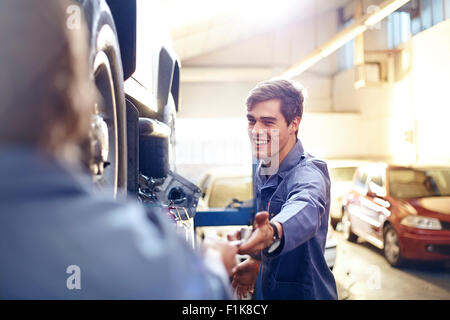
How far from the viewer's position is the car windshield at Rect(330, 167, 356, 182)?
874cm

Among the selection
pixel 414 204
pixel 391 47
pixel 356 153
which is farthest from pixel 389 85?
pixel 414 204

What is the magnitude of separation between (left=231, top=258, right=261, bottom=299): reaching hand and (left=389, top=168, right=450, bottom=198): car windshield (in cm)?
465

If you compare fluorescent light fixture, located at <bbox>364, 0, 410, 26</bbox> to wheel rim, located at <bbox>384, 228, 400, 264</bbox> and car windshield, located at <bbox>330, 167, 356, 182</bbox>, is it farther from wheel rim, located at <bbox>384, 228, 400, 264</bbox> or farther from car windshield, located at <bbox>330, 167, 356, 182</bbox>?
car windshield, located at <bbox>330, 167, 356, 182</bbox>

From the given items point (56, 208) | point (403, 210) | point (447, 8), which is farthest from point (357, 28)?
point (56, 208)

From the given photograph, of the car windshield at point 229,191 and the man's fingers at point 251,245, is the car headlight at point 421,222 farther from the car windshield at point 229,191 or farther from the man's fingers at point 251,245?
the man's fingers at point 251,245

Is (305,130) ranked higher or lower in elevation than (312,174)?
higher

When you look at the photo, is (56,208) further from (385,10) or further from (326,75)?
(326,75)

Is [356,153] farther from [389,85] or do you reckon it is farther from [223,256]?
[223,256]

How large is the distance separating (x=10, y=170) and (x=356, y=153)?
1235 cm

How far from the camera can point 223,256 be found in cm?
90

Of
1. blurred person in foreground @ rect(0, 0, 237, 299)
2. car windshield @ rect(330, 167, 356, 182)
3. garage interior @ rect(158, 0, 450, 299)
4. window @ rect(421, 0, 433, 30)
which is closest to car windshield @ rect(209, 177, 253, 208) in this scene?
garage interior @ rect(158, 0, 450, 299)

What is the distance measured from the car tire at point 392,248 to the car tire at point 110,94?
4923 mm

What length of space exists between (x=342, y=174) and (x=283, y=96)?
24.7 feet

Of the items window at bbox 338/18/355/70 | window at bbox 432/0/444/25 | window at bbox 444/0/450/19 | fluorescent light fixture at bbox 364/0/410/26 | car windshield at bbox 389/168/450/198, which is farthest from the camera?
window at bbox 338/18/355/70
